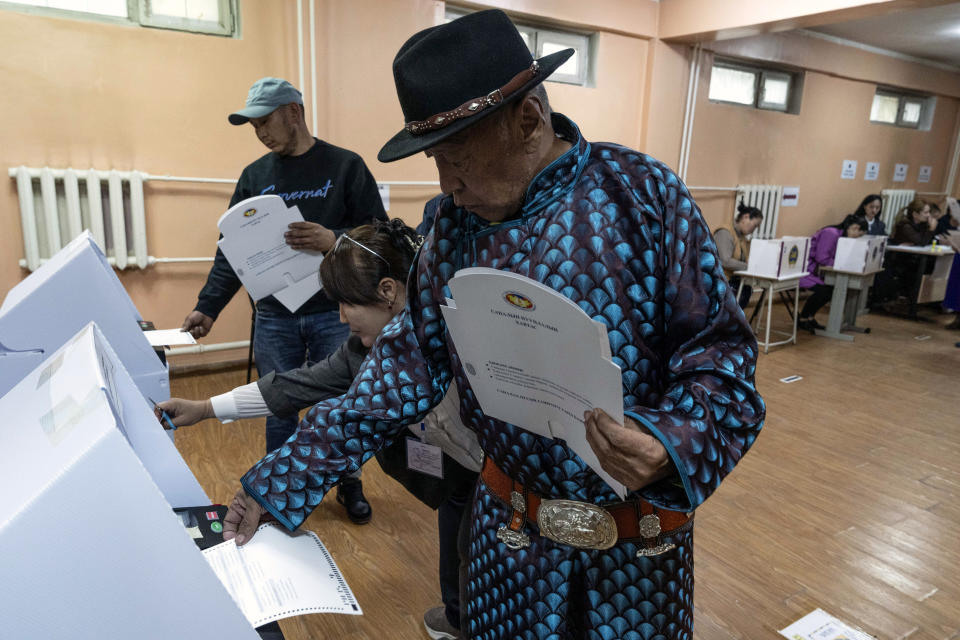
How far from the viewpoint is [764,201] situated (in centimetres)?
647

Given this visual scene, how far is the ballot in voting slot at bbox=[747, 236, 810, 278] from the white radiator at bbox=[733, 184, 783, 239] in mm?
1291

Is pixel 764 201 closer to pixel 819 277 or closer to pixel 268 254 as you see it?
pixel 819 277

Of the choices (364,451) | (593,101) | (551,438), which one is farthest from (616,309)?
(593,101)

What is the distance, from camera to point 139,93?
3.39m

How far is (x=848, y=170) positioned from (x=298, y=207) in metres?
7.26

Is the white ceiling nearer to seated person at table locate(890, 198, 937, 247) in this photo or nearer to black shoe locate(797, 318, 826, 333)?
seated person at table locate(890, 198, 937, 247)

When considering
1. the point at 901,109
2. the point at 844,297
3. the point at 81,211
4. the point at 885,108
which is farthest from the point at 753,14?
the point at 901,109

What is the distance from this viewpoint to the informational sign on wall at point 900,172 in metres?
7.86

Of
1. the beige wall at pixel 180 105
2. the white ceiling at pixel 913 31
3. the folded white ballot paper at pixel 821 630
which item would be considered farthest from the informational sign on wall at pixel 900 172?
the folded white ballot paper at pixel 821 630

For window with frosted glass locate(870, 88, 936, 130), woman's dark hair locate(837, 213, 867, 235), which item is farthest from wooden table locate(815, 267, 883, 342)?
window with frosted glass locate(870, 88, 936, 130)

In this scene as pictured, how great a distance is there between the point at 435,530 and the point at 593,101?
3.96 metres

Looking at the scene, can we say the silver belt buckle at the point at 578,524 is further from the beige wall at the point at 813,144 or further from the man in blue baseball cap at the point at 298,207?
the beige wall at the point at 813,144

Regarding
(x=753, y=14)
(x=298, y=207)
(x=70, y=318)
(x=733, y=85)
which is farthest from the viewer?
(x=733, y=85)

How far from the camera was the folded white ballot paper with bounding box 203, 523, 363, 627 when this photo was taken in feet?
2.38
